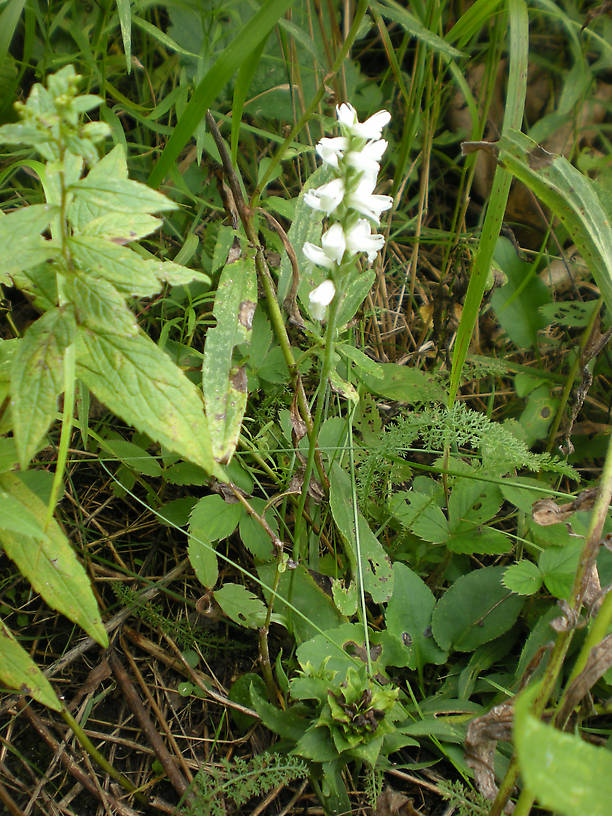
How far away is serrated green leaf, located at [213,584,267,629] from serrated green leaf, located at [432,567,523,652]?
453 millimetres

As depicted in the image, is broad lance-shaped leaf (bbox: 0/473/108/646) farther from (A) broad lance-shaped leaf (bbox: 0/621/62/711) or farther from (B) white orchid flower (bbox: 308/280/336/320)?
(B) white orchid flower (bbox: 308/280/336/320)

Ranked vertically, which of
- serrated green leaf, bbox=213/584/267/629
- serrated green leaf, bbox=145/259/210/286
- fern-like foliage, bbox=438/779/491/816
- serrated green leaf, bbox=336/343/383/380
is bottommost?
fern-like foliage, bbox=438/779/491/816

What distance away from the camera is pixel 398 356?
221 cm

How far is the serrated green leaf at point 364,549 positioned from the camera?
1.53 metres

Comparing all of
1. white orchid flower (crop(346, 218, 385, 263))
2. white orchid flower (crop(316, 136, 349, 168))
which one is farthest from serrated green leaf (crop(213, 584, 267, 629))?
white orchid flower (crop(316, 136, 349, 168))

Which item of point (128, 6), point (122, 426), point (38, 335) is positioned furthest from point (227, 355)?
point (128, 6)

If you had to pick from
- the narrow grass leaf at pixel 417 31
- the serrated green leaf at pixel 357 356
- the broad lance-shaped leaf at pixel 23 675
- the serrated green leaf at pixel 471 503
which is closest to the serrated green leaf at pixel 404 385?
the serrated green leaf at pixel 471 503

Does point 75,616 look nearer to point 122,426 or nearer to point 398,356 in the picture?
point 122,426

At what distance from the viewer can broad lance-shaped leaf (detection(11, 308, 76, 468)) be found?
890 mm

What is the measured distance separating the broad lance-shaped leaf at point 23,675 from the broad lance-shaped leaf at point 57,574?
0.11 m

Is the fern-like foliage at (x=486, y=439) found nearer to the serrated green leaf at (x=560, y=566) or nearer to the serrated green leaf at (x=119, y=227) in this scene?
the serrated green leaf at (x=560, y=566)

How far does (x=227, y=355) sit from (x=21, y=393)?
44cm

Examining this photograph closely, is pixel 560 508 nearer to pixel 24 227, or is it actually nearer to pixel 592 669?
pixel 592 669

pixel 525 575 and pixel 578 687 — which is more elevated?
pixel 578 687
